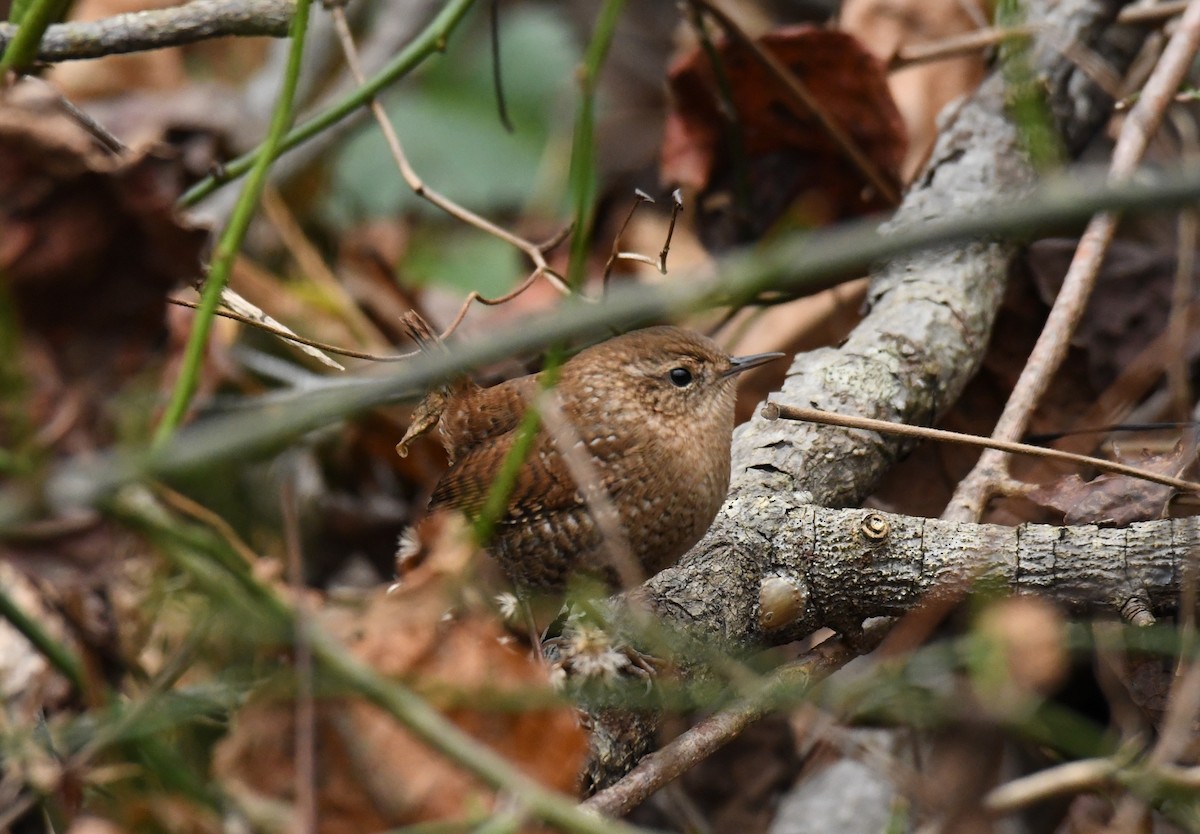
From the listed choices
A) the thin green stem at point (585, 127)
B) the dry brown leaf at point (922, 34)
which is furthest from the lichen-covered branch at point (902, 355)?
the thin green stem at point (585, 127)

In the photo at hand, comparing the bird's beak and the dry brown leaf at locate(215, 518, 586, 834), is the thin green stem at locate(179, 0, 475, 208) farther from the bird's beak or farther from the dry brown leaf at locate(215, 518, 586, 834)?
the dry brown leaf at locate(215, 518, 586, 834)

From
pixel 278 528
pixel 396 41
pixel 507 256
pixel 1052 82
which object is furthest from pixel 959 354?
pixel 396 41

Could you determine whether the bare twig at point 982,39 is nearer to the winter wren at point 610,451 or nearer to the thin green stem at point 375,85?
the winter wren at point 610,451

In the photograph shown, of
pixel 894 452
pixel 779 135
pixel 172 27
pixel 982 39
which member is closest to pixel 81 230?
pixel 172 27

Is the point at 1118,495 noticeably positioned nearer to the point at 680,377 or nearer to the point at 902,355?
the point at 902,355

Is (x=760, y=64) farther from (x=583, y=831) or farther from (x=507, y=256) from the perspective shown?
(x=583, y=831)
